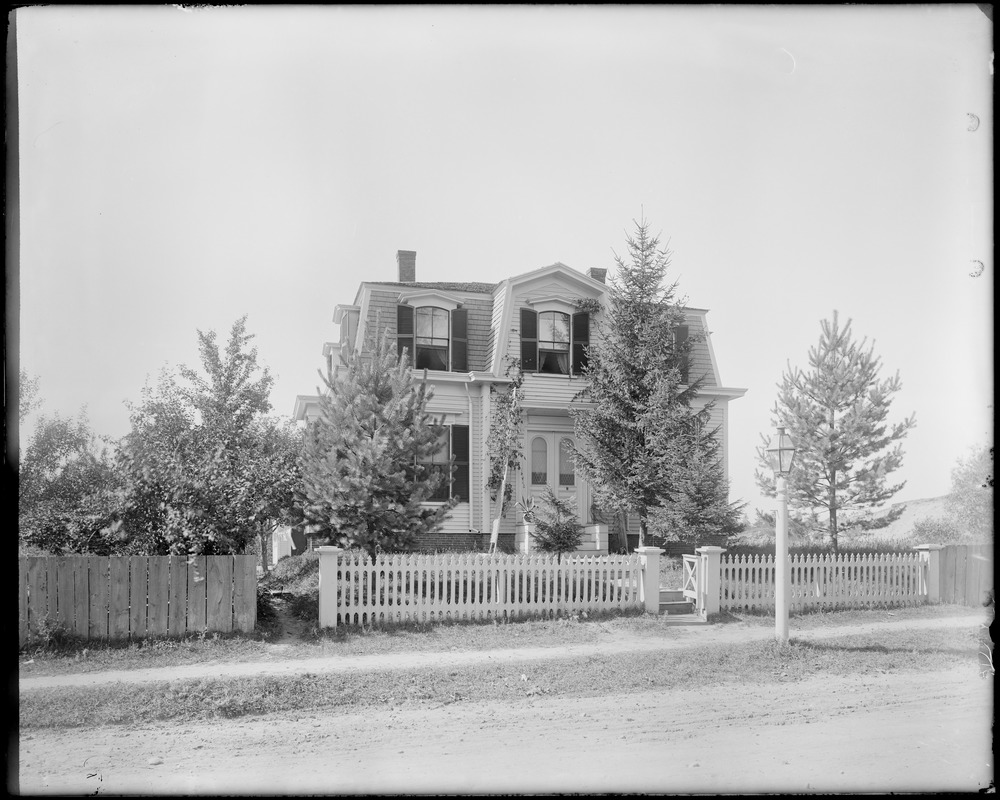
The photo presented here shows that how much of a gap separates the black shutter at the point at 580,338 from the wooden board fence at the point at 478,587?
7.38 metres

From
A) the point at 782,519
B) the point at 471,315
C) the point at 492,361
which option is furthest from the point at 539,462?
the point at 782,519

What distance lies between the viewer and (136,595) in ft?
33.2

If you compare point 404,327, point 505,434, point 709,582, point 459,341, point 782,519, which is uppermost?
point 404,327

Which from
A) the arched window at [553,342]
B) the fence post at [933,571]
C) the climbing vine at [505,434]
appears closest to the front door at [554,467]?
the climbing vine at [505,434]

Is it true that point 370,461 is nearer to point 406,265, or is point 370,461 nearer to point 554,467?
point 554,467

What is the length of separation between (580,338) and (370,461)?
8892 mm

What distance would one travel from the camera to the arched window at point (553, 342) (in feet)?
63.4

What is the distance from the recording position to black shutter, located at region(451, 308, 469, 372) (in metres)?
18.9

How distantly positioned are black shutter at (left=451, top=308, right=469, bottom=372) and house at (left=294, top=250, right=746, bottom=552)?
3 centimetres

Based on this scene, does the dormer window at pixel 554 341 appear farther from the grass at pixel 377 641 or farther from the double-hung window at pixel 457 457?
the grass at pixel 377 641

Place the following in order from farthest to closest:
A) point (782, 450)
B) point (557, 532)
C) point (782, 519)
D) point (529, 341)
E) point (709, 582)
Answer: point (529, 341) → point (557, 532) → point (709, 582) → point (782, 519) → point (782, 450)

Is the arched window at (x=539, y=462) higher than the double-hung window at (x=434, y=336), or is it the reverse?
the double-hung window at (x=434, y=336)

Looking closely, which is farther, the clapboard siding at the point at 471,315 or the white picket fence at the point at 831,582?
the clapboard siding at the point at 471,315

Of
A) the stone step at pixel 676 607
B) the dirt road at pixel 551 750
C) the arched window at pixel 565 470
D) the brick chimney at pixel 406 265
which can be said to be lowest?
the stone step at pixel 676 607
